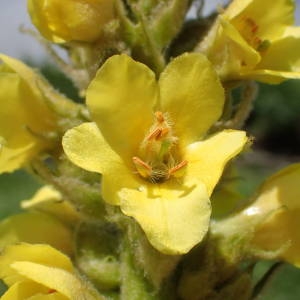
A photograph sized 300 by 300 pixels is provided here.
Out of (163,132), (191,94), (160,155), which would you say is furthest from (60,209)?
(191,94)

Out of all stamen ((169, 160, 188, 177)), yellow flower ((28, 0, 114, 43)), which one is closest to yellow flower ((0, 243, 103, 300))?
stamen ((169, 160, 188, 177))

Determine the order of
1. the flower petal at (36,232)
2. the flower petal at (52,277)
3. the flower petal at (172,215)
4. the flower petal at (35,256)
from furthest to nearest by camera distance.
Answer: the flower petal at (36,232)
the flower petal at (35,256)
the flower petal at (52,277)
the flower petal at (172,215)

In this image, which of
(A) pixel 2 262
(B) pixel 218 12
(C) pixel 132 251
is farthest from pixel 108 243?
(B) pixel 218 12

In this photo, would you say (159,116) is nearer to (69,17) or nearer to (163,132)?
(163,132)

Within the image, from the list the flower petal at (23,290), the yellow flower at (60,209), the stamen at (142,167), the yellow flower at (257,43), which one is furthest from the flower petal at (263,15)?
the flower petal at (23,290)

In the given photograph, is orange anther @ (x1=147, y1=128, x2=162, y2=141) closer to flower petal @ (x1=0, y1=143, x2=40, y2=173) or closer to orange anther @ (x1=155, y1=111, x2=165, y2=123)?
orange anther @ (x1=155, y1=111, x2=165, y2=123)

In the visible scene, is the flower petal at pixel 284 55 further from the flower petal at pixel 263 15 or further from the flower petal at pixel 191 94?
the flower petal at pixel 191 94
